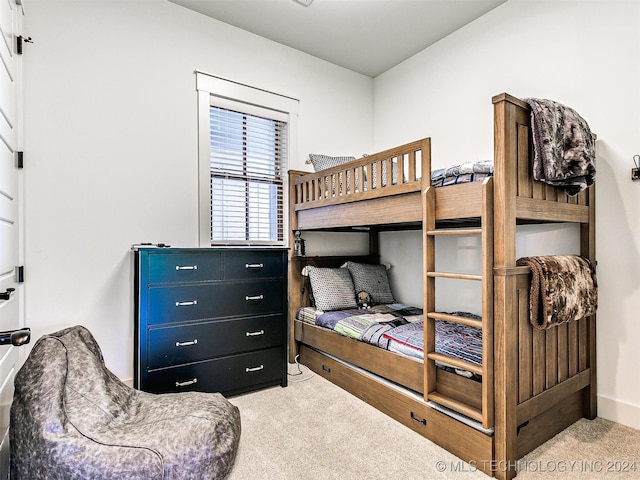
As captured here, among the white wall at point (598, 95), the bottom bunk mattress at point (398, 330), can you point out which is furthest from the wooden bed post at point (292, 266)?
the white wall at point (598, 95)

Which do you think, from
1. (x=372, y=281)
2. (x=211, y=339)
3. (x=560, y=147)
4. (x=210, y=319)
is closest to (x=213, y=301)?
(x=210, y=319)

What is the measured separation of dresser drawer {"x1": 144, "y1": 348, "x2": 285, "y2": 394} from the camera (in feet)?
7.20

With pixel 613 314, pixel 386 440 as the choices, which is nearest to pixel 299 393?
pixel 386 440

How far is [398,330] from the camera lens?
2283mm

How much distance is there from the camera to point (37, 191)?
7.31ft

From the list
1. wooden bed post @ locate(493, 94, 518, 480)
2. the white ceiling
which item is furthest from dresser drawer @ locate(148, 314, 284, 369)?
the white ceiling

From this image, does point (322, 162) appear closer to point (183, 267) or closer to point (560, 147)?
point (183, 267)

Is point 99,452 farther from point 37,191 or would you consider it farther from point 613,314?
point 613,314

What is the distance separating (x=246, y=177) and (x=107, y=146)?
3.52ft

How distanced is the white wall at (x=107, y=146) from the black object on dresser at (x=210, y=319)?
0.37 metres

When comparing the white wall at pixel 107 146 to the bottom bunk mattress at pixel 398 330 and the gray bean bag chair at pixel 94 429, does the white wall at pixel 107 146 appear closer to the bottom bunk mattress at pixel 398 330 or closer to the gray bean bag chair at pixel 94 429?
the gray bean bag chair at pixel 94 429

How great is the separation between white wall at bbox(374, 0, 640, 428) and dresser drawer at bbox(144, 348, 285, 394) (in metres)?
2.03

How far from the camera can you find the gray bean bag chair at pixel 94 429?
4.23ft

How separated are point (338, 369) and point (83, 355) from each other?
1613 millimetres
